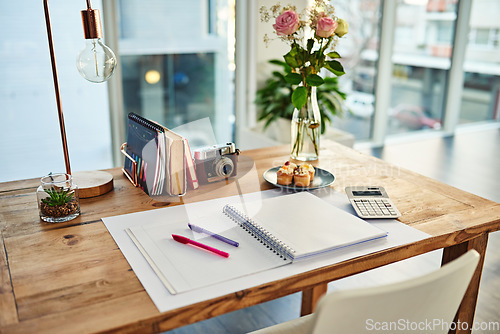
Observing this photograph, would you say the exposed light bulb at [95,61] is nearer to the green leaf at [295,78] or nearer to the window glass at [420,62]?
the green leaf at [295,78]

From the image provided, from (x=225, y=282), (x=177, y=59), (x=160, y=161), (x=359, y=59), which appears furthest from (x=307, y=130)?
(x=359, y=59)

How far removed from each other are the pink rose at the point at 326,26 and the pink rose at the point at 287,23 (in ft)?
0.24

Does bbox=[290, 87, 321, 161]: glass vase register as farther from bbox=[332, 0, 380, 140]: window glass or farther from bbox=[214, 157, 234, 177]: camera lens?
bbox=[332, 0, 380, 140]: window glass

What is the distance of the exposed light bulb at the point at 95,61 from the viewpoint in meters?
1.30

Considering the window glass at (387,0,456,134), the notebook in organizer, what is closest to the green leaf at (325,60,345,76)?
the notebook in organizer

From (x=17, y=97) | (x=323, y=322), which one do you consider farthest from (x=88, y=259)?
(x=17, y=97)

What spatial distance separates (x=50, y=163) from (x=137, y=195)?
196cm

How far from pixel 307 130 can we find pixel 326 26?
37cm

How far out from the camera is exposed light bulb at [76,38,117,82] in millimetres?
1298

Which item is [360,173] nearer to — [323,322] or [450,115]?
[323,322]

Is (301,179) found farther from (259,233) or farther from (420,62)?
(420,62)

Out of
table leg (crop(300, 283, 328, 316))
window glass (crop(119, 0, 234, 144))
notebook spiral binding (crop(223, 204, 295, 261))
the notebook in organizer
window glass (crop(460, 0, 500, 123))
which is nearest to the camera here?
notebook spiral binding (crop(223, 204, 295, 261))

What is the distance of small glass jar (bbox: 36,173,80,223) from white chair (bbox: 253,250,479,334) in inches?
28.4

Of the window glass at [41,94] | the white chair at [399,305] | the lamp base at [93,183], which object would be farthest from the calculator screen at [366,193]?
the window glass at [41,94]
